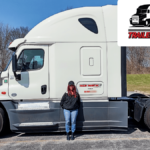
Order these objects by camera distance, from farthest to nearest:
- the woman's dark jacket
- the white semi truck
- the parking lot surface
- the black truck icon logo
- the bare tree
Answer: the bare tree → the black truck icon logo → the white semi truck → the woman's dark jacket → the parking lot surface

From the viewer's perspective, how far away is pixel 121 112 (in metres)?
5.11

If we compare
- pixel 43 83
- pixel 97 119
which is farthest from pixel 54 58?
pixel 97 119

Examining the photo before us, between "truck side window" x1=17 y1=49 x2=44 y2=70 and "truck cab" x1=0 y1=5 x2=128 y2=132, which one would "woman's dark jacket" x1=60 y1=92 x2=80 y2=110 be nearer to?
"truck cab" x1=0 y1=5 x2=128 y2=132

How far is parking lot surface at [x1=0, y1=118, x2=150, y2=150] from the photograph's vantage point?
4555 mm

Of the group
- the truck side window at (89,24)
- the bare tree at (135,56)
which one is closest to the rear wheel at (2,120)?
the truck side window at (89,24)

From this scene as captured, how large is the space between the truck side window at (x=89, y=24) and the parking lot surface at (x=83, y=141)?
125 inches

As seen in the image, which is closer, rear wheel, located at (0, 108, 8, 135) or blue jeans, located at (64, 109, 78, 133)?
blue jeans, located at (64, 109, 78, 133)

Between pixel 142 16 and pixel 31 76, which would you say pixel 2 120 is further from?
pixel 142 16

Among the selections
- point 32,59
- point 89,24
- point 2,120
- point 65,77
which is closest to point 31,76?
point 32,59

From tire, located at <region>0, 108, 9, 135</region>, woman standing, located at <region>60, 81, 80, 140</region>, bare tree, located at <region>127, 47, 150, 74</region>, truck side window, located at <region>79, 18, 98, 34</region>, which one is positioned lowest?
tire, located at <region>0, 108, 9, 135</region>

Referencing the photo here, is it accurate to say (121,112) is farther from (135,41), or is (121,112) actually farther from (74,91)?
(135,41)

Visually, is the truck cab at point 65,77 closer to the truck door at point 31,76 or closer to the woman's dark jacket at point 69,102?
the truck door at point 31,76

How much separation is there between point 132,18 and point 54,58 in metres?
2.67

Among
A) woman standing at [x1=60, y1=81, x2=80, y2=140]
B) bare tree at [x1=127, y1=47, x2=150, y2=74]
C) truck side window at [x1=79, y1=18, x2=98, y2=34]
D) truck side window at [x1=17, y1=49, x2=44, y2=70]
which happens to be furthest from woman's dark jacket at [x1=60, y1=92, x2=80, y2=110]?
A: bare tree at [x1=127, y1=47, x2=150, y2=74]
